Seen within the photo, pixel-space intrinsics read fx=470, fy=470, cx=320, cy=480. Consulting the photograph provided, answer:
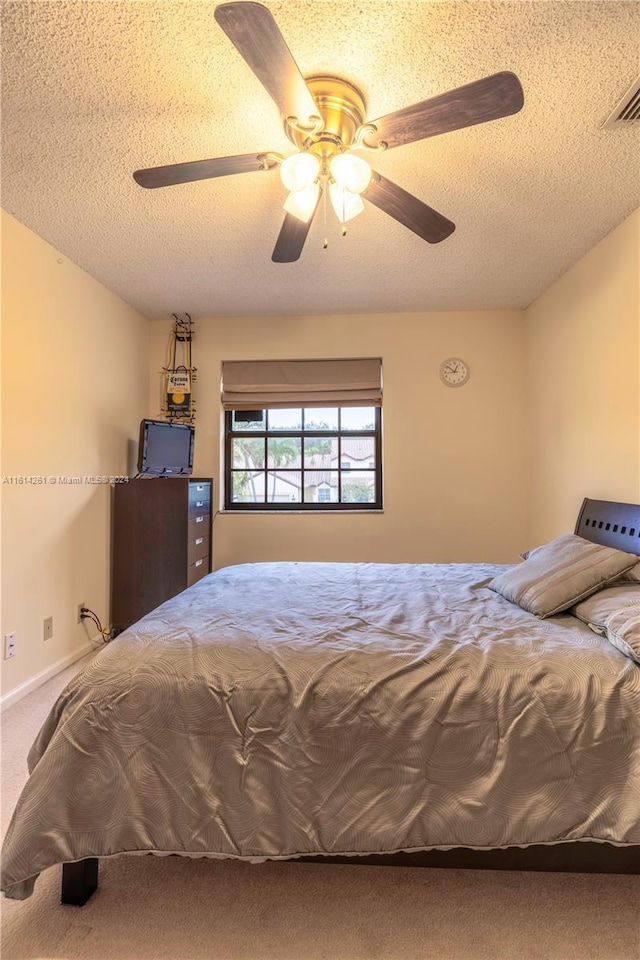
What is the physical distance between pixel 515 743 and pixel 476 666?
194 millimetres

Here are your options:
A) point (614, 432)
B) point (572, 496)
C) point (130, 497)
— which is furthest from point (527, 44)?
point (130, 497)

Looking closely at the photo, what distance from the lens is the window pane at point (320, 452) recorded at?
399 cm

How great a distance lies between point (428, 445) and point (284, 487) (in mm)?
1245

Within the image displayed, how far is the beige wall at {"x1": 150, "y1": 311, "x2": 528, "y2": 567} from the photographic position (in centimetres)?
375

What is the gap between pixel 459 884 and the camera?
133cm

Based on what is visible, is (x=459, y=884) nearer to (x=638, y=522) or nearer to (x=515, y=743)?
(x=515, y=743)

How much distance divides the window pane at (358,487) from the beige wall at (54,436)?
1.76 m

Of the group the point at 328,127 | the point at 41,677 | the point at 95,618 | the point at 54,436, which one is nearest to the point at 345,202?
the point at 328,127

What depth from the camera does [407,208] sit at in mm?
1761

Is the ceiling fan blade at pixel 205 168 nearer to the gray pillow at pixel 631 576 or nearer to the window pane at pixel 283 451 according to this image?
the gray pillow at pixel 631 576

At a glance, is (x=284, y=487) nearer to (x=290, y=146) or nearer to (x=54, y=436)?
(x=54, y=436)

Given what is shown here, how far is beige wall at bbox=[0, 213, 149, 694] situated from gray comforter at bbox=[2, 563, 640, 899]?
1.50m

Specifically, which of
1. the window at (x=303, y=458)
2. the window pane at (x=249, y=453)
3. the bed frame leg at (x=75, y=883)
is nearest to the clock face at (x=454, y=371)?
the window at (x=303, y=458)

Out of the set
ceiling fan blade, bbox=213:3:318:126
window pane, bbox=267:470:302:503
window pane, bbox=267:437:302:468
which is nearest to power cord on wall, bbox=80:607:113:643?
window pane, bbox=267:470:302:503
